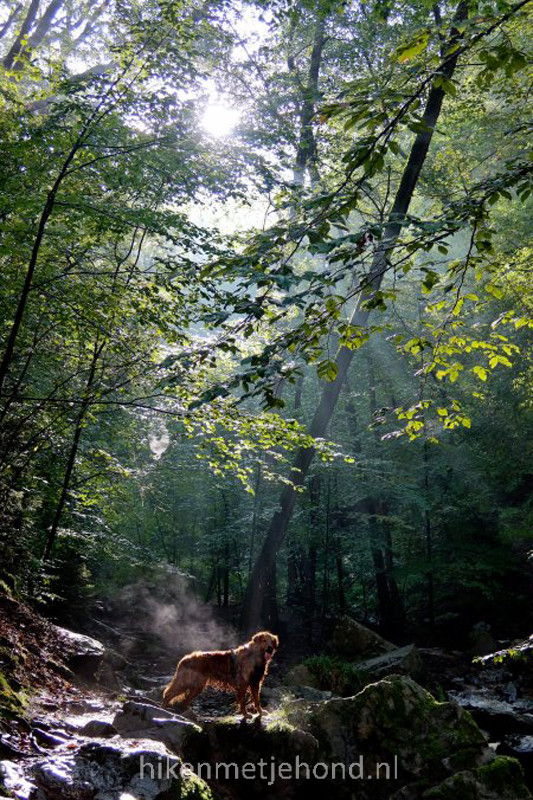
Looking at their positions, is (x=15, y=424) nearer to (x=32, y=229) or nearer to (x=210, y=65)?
(x=32, y=229)

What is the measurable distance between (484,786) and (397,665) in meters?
7.84

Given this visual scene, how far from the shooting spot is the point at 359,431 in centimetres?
2155

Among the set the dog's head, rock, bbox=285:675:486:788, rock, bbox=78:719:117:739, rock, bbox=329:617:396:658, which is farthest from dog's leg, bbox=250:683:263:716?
rock, bbox=329:617:396:658

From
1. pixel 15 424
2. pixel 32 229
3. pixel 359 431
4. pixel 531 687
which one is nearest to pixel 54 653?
pixel 15 424

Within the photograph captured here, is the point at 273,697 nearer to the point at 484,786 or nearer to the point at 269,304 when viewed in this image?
the point at 484,786

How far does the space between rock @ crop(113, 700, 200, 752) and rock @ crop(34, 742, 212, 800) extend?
105 centimetres

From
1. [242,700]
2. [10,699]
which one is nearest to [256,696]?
[242,700]

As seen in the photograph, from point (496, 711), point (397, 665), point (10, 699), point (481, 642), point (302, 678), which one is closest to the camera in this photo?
point (10, 699)

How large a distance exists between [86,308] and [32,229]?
45.6 inches

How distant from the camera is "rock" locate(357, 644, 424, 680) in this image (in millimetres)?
11844

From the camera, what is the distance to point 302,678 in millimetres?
11758

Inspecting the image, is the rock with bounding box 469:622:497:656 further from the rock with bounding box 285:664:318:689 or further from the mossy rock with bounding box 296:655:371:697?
the rock with bounding box 285:664:318:689

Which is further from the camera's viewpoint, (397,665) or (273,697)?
(397,665)

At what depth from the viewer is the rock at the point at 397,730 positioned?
5262 mm
